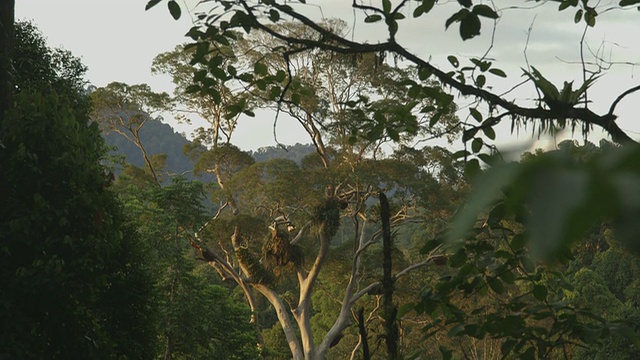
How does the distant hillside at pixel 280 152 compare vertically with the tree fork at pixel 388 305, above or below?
above

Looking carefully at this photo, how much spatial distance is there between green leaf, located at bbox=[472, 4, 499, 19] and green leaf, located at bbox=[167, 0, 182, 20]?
0.81m

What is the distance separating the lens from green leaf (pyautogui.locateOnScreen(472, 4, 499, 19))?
151 centimetres

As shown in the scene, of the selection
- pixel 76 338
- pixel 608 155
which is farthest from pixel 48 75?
pixel 608 155

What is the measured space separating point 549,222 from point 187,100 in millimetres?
19347

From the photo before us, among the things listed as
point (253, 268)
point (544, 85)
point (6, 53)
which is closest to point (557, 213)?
point (544, 85)

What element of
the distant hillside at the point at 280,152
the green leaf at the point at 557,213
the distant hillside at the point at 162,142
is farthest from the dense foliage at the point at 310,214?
the distant hillside at the point at 162,142

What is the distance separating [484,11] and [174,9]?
849 mm

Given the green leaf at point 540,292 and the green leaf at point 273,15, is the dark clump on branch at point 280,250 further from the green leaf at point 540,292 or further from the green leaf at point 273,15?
the green leaf at point 540,292

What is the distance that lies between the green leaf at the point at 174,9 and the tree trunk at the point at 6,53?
4678mm

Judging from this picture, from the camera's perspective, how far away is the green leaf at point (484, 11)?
151 cm

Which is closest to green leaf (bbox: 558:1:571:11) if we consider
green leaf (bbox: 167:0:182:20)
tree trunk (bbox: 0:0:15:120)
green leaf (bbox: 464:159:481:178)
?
green leaf (bbox: 167:0:182:20)

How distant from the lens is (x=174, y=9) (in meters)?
1.97

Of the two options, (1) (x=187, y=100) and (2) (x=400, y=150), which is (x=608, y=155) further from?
(1) (x=187, y=100)

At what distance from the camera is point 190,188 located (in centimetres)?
1365
